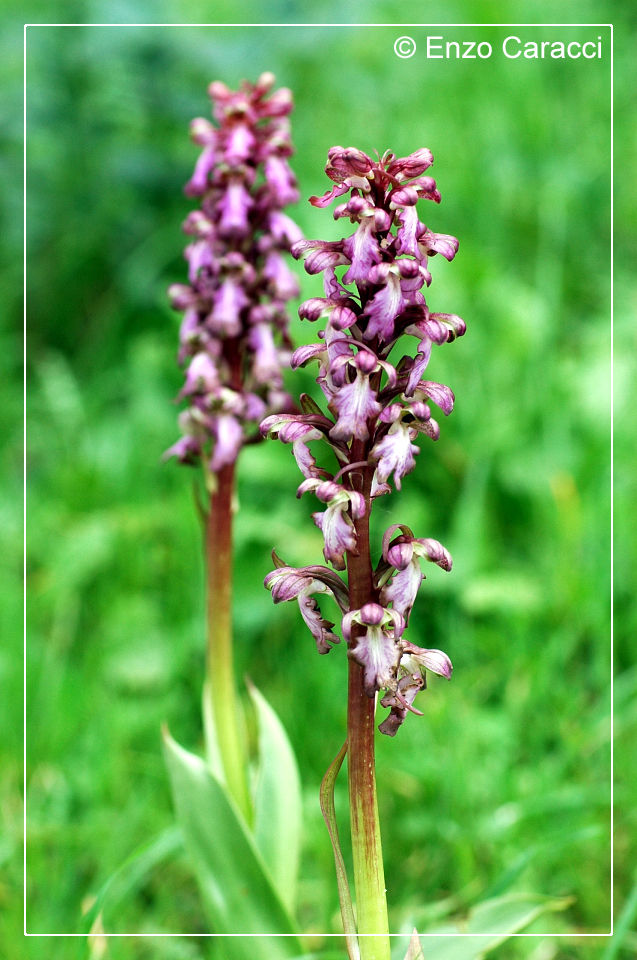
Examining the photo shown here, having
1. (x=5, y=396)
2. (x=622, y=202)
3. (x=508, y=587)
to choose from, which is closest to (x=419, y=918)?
(x=508, y=587)

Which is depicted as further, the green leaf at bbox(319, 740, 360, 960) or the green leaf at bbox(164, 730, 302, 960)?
the green leaf at bbox(164, 730, 302, 960)

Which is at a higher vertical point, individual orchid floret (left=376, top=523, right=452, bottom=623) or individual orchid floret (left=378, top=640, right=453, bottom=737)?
individual orchid floret (left=376, top=523, right=452, bottom=623)

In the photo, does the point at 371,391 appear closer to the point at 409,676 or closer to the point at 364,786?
the point at 409,676

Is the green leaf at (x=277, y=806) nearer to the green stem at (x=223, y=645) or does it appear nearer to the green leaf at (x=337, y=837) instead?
the green stem at (x=223, y=645)

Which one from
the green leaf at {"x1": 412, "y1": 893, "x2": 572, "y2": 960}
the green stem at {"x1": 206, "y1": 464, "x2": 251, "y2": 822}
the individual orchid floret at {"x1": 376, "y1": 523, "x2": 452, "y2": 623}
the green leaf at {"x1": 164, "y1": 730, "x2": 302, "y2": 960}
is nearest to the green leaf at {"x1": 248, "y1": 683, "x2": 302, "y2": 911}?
the green stem at {"x1": 206, "y1": 464, "x2": 251, "y2": 822}

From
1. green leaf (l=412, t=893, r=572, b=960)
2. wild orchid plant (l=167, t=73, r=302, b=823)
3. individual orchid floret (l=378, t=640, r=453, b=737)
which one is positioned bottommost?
green leaf (l=412, t=893, r=572, b=960)

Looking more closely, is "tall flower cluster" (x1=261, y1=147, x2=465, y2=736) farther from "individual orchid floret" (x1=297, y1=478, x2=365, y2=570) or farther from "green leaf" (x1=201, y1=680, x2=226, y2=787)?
"green leaf" (x1=201, y1=680, x2=226, y2=787)

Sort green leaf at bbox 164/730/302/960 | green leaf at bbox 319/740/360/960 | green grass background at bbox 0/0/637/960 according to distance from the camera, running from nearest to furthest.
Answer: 1. green leaf at bbox 319/740/360/960
2. green leaf at bbox 164/730/302/960
3. green grass background at bbox 0/0/637/960
